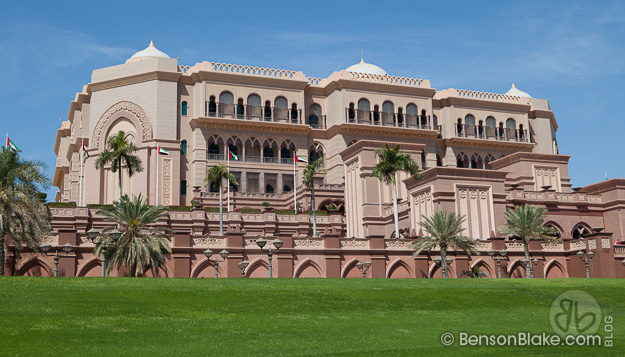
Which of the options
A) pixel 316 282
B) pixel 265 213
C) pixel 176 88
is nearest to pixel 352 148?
pixel 265 213

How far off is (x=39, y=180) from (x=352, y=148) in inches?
1197

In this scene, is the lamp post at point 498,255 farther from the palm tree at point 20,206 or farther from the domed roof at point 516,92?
the domed roof at point 516,92

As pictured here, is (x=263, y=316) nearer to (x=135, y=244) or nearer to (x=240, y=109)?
(x=135, y=244)

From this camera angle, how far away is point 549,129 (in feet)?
305

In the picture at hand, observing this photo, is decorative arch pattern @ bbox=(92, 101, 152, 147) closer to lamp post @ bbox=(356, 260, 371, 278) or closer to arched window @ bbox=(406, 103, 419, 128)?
arched window @ bbox=(406, 103, 419, 128)

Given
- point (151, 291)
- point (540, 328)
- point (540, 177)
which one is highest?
point (540, 177)

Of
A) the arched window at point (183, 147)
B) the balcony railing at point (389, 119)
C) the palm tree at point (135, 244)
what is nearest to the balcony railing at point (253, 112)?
the arched window at point (183, 147)

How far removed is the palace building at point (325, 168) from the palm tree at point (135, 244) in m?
2.03

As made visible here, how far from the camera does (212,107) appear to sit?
3002 inches

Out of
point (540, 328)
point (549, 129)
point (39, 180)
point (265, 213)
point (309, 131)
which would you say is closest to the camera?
point (540, 328)

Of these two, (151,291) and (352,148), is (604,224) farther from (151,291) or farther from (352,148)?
(151,291)

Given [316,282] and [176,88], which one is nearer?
[316,282]

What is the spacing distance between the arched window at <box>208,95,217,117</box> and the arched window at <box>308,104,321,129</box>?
1146 cm

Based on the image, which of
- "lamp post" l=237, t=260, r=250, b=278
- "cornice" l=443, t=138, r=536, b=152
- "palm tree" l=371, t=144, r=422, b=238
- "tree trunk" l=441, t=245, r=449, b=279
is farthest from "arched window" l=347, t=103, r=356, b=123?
"lamp post" l=237, t=260, r=250, b=278
